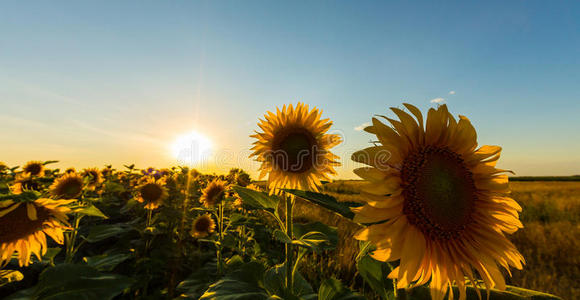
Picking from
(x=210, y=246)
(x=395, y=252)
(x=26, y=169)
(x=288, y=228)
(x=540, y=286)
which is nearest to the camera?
(x=395, y=252)

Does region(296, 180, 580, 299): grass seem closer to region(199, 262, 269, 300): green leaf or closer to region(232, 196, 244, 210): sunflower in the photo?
region(199, 262, 269, 300): green leaf

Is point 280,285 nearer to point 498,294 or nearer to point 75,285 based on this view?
point 498,294

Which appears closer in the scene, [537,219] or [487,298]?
[487,298]

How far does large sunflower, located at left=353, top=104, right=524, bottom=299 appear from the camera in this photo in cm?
107

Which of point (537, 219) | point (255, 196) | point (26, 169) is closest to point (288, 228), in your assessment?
point (255, 196)

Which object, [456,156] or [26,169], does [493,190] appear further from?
[26,169]

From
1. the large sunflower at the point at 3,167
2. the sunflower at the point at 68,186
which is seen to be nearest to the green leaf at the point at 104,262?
the sunflower at the point at 68,186

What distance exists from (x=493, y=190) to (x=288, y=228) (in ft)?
4.47

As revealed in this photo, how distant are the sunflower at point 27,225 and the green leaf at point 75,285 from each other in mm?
346

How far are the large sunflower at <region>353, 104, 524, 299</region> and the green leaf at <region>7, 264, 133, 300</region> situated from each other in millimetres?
2199

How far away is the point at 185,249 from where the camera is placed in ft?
14.5

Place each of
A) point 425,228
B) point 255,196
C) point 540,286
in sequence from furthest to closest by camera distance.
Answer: point 540,286 → point 255,196 → point 425,228

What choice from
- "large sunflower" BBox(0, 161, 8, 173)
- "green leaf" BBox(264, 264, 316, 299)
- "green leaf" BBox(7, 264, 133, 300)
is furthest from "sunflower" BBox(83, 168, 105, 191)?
"green leaf" BBox(264, 264, 316, 299)

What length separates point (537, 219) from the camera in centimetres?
1048
